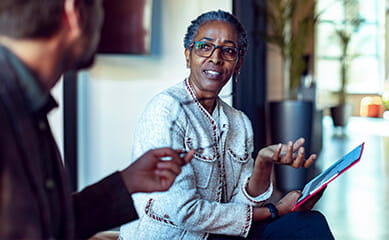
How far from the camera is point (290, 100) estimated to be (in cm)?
488

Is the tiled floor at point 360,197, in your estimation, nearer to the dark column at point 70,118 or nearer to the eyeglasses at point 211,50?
the dark column at point 70,118

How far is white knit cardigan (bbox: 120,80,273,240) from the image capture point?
1.54m

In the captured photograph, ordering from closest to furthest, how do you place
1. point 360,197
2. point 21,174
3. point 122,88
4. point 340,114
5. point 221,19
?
1. point 21,174
2. point 221,19
3. point 122,88
4. point 360,197
5. point 340,114

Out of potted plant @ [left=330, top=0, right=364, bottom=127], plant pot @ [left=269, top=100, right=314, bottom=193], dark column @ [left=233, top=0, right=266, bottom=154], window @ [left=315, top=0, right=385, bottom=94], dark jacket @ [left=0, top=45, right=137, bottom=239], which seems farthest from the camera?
window @ [left=315, top=0, right=385, bottom=94]

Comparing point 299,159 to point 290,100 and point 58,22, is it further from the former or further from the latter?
point 290,100

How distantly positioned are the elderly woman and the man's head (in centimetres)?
71

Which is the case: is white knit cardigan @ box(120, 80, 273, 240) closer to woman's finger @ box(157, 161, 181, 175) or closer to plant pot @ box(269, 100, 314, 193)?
woman's finger @ box(157, 161, 181, 175)

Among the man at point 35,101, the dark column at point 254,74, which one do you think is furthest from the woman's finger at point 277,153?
the dark column at point 254,74

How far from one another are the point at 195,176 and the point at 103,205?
55 centimetres

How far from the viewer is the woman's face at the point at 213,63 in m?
1.74

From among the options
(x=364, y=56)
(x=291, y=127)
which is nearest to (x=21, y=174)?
(x=291, y=127)

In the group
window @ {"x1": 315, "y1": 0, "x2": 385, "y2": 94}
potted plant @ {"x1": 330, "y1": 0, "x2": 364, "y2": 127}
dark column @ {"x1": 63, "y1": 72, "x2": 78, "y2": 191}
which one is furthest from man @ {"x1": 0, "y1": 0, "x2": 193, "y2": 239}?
window @ {"x1": 315, "y1": 0, "x2": 385, "y2": 94}

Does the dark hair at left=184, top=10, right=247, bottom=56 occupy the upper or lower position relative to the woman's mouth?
upper

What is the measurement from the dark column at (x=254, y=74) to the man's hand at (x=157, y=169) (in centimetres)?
345
